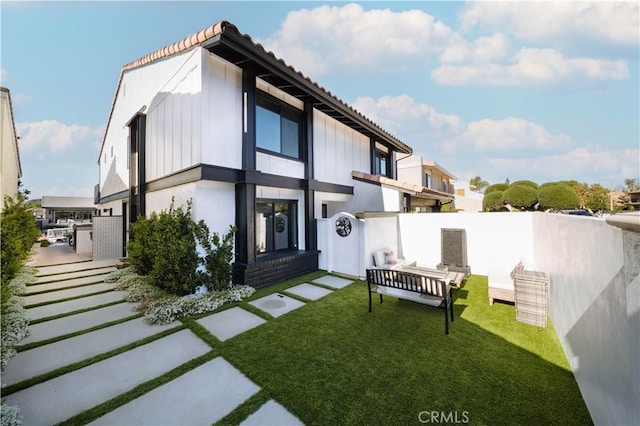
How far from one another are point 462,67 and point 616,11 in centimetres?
721

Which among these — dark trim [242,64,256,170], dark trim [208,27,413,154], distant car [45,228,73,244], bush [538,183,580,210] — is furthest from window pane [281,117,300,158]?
distant car [45,228,73,244]

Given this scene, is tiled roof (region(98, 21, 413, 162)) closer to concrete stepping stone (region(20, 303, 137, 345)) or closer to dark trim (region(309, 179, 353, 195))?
dark trim (region(309, 179, 353, 195))

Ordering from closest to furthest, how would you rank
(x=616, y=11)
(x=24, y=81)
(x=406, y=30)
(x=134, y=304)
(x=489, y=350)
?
(x=489, y=350)
(x=616, y=11)
(x=134, y=304)
(x=406, y=30)
(x=24, y=81)

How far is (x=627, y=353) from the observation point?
172 centimetres

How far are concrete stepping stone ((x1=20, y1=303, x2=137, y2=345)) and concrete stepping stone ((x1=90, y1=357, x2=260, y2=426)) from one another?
3007mm

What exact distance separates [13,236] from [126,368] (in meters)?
5.81

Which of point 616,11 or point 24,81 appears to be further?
point 24,81

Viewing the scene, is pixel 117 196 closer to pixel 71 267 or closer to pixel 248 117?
pixel 71 267

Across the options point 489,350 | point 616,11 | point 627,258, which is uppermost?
point 616,11

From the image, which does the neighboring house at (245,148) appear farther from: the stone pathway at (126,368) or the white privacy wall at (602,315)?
the white privacy wall at (602,315)

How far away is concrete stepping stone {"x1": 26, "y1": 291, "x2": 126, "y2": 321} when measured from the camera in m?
5.08

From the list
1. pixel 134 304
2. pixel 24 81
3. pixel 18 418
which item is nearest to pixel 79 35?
pixel 24 81

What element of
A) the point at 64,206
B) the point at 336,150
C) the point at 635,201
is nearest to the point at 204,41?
the point at 336,150

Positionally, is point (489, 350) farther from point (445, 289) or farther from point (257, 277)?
point (257, 277)
